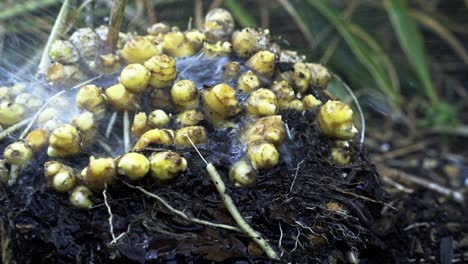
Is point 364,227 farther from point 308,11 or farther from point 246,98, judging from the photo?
point 308,11

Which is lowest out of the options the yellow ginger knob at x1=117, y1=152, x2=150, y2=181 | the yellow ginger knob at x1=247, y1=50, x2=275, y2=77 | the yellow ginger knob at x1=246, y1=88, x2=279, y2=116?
the yellow ginger knob at x1=117, y1=152, x2=150, y2=181

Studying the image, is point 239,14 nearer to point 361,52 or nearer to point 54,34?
point 361,52

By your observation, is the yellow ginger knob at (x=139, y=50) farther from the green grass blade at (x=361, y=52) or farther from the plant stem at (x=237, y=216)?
the green grass blade at (x=361, y=52)

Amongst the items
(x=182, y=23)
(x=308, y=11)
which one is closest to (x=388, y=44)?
(x=308, y=11)

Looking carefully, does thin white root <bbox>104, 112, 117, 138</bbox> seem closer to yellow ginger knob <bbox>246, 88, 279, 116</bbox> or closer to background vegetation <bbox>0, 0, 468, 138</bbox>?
yellow ginger knob <bbox>246, 88, 279, 116</bbox>

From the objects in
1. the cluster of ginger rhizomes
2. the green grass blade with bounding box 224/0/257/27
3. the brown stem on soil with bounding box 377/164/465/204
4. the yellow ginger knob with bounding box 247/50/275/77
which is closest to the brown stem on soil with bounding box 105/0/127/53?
the cluster of ginger rhizomes

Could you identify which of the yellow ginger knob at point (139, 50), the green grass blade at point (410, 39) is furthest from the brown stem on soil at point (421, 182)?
the yellow ginger knob at point (139, 50)
